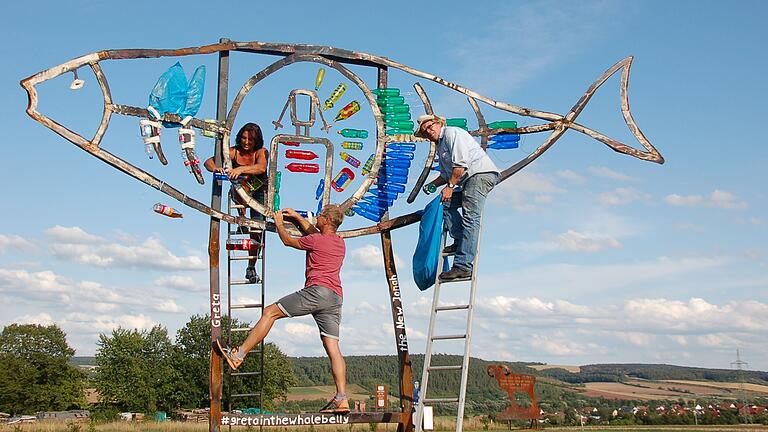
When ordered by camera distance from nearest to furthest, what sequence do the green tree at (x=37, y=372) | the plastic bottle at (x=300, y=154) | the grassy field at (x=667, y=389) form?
1. the plastic bottle at (x=300, y=154)
2. the grassy field at (x=667, y=389)
3. the green tree at (x=37, y=372)

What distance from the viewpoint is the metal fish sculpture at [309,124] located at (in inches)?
368

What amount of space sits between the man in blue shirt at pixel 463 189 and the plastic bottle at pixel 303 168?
70.2 inches

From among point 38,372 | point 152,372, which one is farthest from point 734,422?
point 38,372

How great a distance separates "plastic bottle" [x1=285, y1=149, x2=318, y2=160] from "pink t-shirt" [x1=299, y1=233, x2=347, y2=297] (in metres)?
1.52

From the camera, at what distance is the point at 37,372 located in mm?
63281

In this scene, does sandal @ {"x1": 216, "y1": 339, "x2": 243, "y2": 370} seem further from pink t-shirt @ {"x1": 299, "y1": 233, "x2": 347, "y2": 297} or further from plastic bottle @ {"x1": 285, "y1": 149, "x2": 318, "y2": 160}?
plastic bottle @ {"x1": 285, "y1": 149, "x2": 318, "y2": 160}

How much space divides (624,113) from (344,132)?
13.4 ft

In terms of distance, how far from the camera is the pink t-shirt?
9.40 m

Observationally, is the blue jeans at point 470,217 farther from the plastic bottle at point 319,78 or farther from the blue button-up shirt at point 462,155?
the plastic bottle at point 319,78

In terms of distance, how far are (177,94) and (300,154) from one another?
6.04 feet

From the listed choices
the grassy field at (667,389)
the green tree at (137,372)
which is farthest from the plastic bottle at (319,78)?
the green tree at (137,372)

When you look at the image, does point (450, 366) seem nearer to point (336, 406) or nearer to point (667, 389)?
point (336, 406)

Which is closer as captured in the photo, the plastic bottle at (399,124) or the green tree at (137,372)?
the plastic bottle at (399,124)

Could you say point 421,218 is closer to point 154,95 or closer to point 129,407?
point 154,95
